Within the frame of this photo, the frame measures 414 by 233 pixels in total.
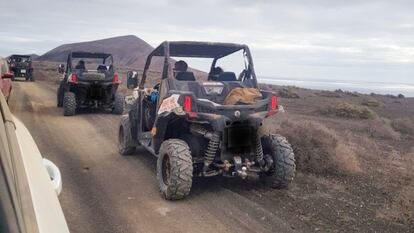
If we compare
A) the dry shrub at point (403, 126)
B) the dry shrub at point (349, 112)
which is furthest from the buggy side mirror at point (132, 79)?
the dry shrub at point (349, 112)

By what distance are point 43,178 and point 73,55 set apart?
14.1m

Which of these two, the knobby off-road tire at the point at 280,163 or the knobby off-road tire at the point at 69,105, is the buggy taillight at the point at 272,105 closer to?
the knobby off-road tire at the point at 280,163

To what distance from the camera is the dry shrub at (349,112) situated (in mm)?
20531

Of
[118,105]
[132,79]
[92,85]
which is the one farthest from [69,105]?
[132,79]

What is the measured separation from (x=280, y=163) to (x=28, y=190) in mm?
5198

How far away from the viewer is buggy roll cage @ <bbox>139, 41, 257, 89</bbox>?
7.01 m

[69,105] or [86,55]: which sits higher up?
[86,55]

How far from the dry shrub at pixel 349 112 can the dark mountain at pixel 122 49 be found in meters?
65.7

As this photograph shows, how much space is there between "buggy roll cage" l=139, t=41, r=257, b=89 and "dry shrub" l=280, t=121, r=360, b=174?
70.1 inches

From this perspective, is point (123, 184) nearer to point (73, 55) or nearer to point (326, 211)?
point (326, 211)

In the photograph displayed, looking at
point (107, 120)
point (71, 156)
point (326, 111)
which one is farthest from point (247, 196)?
point (326, 111)

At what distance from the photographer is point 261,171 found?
6.64m

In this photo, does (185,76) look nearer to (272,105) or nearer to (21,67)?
(272,105)

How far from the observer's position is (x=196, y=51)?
7.74 metres
